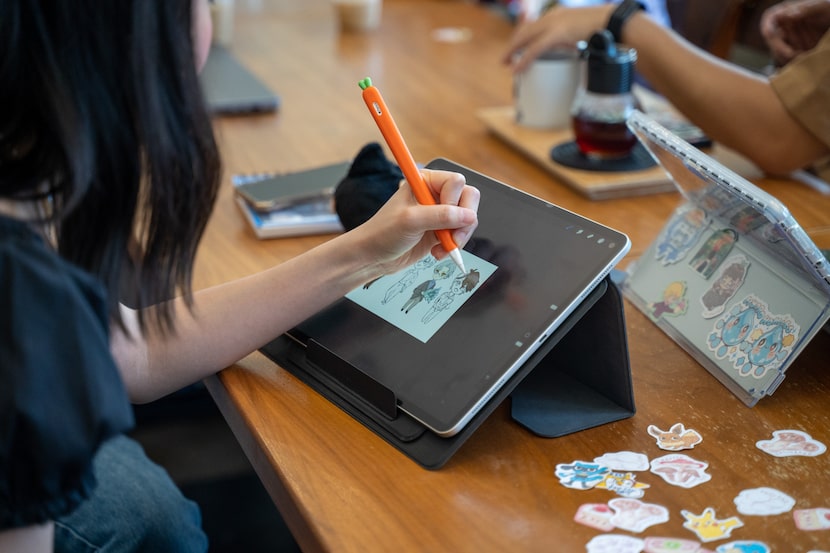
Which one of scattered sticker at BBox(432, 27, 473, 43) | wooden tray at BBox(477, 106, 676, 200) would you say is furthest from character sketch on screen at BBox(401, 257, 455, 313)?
scattered sticker at BBox(432, 27, 473, 43)

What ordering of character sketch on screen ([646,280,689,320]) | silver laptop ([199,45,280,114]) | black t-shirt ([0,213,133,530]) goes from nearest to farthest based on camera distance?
black t-shirt ([0,213,133,530])
character sketch on screen ([646,280,689,320])
silver laptop ([199,45,280,114])

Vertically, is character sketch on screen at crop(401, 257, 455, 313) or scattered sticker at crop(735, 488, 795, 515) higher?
character sketch on screen at crop(401, 257, 455, 313)

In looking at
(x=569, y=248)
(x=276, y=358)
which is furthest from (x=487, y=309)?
(x=276, y=358)

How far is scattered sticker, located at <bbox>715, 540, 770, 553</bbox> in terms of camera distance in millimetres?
640

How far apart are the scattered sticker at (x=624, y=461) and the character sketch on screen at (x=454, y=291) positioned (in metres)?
0.19

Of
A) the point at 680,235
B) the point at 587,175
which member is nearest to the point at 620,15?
the point at 587,175

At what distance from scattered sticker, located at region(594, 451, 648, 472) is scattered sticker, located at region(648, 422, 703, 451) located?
0.03 metres

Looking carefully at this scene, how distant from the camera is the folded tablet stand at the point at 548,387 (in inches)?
29.6

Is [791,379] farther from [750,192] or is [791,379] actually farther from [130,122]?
[130,122]

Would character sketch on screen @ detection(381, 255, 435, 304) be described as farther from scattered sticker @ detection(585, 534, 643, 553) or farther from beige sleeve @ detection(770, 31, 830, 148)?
beige sleeve @ detection(770, 31, 830, 148)

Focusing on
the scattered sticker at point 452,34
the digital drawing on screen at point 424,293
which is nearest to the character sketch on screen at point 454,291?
the digital drawing on screen at point 424,293

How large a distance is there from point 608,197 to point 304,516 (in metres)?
0.75

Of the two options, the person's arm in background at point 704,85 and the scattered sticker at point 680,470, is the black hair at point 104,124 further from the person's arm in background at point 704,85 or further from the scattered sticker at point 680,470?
the person's arm in background at point 704,85

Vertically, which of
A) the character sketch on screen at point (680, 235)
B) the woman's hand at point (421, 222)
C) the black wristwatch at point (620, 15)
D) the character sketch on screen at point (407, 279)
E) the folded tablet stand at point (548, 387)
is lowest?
the folded tablet stand at point (548, 387)
